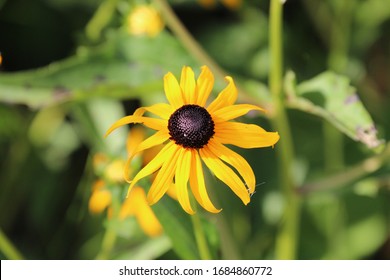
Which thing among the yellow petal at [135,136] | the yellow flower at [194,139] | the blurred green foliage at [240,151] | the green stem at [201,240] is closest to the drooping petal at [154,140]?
the yellow flower at [194,139]

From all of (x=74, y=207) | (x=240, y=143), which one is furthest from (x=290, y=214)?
(x=74, y=207)

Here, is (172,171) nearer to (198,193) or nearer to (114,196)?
(198,193)

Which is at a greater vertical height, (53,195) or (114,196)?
(53,195)

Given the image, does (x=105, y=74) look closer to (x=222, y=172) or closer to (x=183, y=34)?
(x=183, y=34)

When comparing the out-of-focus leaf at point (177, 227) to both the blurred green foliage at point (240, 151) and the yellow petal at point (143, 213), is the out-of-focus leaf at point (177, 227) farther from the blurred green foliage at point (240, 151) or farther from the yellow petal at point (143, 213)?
the yellow petal at point (143, 213)

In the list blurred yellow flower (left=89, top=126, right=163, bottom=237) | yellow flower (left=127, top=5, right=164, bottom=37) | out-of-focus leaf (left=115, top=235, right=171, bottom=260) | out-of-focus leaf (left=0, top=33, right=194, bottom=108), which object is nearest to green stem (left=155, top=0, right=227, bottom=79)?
out-of-focus leaf (left=0, top=33, right=194, bottom=108)

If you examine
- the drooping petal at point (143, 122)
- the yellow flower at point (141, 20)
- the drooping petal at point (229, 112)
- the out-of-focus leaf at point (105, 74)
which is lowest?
the drooping petal at point (143, 122)

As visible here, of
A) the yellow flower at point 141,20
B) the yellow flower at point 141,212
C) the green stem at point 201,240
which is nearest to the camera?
the green stem at point 201,240
